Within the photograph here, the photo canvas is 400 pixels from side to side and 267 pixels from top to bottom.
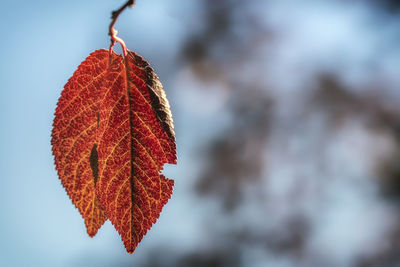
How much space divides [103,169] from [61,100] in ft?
0.61

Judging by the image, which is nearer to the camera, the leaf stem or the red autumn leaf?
the leaf stem

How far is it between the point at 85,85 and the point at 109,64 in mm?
74

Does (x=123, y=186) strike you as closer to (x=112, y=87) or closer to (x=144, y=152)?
(x=144, y=152)

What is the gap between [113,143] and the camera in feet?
2.84

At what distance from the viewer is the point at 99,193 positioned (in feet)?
2.80

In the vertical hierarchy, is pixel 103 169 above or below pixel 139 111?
below

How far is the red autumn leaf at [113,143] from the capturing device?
33.8 inches

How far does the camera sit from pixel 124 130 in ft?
2.88

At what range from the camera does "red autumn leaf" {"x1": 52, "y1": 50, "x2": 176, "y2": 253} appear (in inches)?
33.8

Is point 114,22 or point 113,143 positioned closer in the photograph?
point 114,22

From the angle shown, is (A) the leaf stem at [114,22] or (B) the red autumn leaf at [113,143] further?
(B) the red autumn leaf at [113,143]

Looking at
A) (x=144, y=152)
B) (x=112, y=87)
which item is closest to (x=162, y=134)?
(x=144, y=152)

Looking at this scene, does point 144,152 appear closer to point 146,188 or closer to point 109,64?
point 146,188

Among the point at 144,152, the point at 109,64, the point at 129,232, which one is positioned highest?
the point at 109,64
